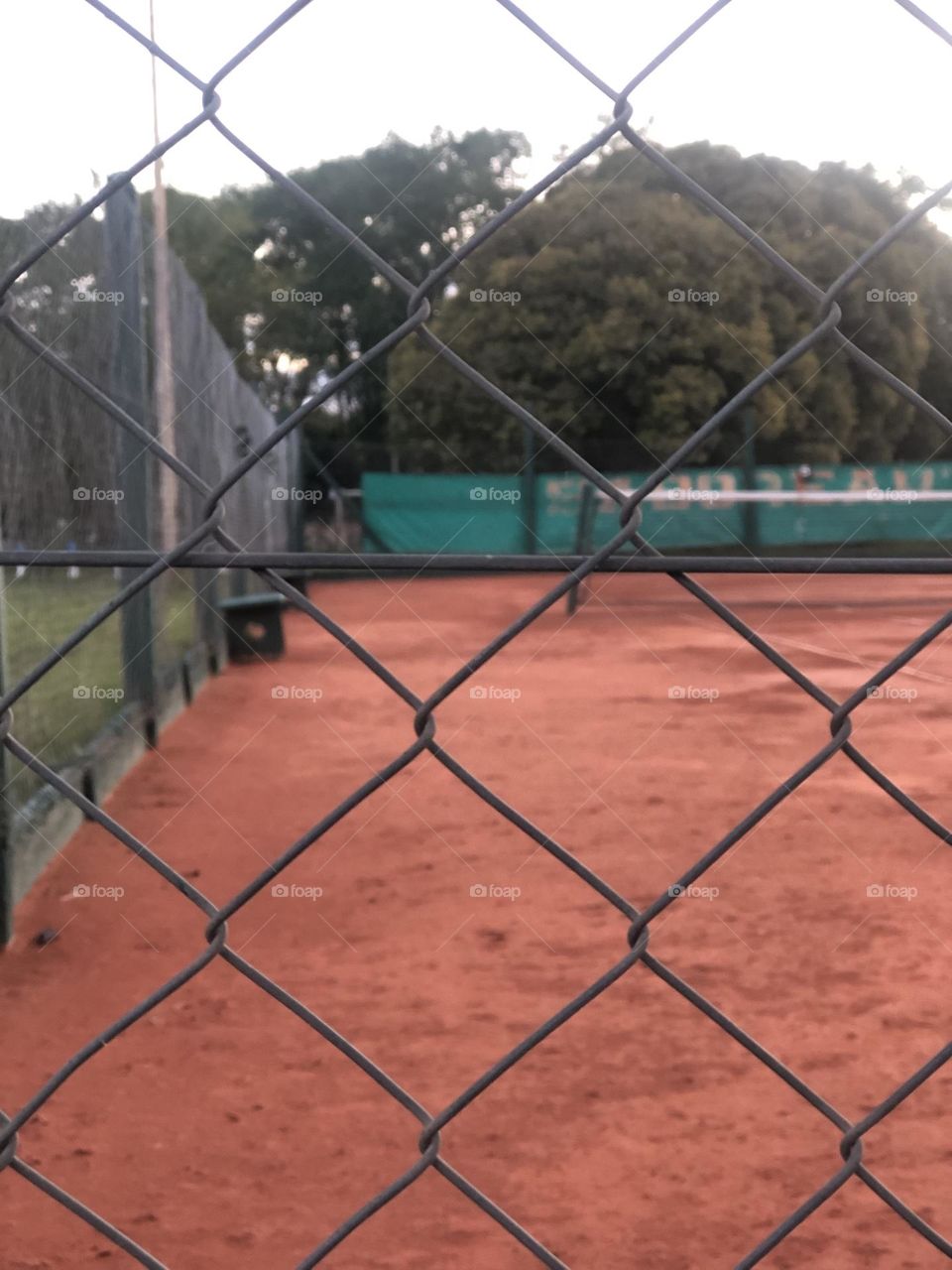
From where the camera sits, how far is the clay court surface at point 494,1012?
192cm

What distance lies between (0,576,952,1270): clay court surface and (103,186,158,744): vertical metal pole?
0.33 meters

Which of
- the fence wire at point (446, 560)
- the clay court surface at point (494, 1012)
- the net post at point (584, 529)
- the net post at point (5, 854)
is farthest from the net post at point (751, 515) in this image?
the fence wire at point (446, 560)

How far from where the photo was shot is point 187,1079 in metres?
2.32

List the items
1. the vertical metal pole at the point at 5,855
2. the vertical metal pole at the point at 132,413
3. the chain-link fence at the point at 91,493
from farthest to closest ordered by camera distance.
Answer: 1. the vertical metal pole at the point at 132,413
2. the chain-link fence at the point at 91,493
3. the vertical metal pole at the point at 5,855

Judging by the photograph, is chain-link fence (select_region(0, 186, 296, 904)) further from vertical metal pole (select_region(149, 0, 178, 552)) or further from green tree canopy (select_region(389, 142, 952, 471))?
green tree canopy (select_region(389, 142, 952, 471))

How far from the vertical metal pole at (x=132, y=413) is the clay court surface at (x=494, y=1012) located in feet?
1.09

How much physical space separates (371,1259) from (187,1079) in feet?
2.03

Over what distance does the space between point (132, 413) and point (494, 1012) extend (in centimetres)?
308

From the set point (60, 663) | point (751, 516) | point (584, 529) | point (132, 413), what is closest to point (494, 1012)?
point (60, 663)

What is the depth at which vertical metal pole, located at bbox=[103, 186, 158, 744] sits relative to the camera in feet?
16.1

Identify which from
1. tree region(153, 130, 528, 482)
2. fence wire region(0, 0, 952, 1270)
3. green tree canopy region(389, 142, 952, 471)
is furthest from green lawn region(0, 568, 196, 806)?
green tree canopy region(389, 142, 952, 471)

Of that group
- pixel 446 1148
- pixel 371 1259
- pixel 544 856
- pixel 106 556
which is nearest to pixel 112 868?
pixel 544 856

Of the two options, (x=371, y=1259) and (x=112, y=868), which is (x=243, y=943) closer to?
(x=112, y=868)

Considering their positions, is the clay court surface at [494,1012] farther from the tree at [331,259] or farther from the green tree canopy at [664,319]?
the green tree canopy at [664,319]
